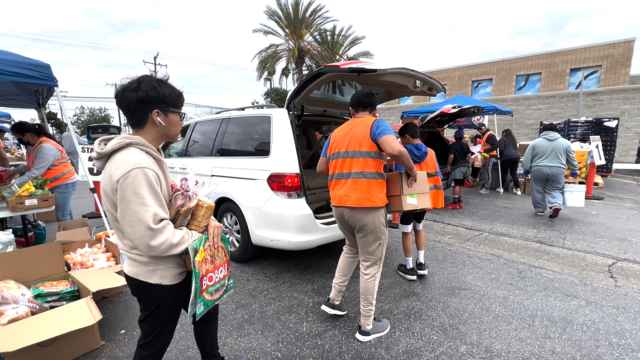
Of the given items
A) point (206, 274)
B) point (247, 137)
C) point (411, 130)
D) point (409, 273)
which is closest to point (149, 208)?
point (206, 274)

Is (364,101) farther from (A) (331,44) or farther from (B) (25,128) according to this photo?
(A) (331,44)

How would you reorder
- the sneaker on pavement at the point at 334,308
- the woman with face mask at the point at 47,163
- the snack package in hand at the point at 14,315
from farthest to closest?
the woman with face mask at the point at 47,163 → the sneaker on pavement at the point at 334,308 → the snack package in hand at the point at 14,315

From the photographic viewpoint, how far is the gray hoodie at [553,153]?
5547mm

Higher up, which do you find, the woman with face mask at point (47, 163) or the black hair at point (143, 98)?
the black hair at point (143, 98)

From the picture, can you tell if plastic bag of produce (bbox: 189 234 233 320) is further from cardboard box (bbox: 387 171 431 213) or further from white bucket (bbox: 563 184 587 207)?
white bucket (bbox: 563 184 587 207)

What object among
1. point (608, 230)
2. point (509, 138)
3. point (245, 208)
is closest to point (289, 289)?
point (245, 208)

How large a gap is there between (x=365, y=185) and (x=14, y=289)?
110 inches

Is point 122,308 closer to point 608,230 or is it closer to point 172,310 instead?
point 172,310

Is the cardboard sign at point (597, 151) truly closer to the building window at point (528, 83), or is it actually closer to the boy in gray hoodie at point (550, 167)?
the boy in gray hoodie at point (550, 167)

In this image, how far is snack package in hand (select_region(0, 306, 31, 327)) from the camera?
2007 mm

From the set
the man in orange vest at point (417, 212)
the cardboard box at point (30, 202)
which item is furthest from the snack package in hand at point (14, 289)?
the man in orange vest at point (417, 212)

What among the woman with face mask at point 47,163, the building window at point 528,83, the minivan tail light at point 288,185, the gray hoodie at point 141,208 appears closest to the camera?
the gray hoodie at point 141,208

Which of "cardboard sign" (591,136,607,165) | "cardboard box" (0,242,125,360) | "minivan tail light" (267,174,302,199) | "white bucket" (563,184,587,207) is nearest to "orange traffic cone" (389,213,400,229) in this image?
"minivan tail light" (267,174,302,199)

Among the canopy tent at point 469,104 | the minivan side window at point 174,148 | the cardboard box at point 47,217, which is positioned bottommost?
the cardboard box at point 47,217
